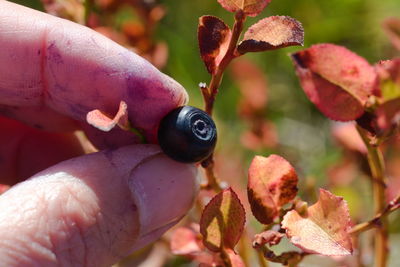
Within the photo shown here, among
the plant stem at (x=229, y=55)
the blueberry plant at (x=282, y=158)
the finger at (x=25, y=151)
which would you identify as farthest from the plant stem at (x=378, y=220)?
the finger at (x=25, y=151)

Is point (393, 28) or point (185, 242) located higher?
point (393, 28)

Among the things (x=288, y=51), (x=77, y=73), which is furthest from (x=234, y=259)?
(x=288, y=51)

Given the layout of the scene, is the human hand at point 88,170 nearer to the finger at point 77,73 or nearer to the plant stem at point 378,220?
the finger at point 77,73

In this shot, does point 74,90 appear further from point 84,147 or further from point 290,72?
point 290,72

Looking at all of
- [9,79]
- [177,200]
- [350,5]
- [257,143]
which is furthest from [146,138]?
[350,5]

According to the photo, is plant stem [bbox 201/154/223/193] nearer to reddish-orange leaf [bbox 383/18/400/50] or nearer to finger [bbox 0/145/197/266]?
finger [bbox 0/145/197/266]

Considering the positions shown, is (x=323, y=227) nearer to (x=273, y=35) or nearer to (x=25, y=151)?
(x=273, y=35)

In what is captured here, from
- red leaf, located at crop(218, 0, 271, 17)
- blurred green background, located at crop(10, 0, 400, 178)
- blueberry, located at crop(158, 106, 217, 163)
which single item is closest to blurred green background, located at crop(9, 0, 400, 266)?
blurred green background, located at crop(10, 0, 400, 178)
